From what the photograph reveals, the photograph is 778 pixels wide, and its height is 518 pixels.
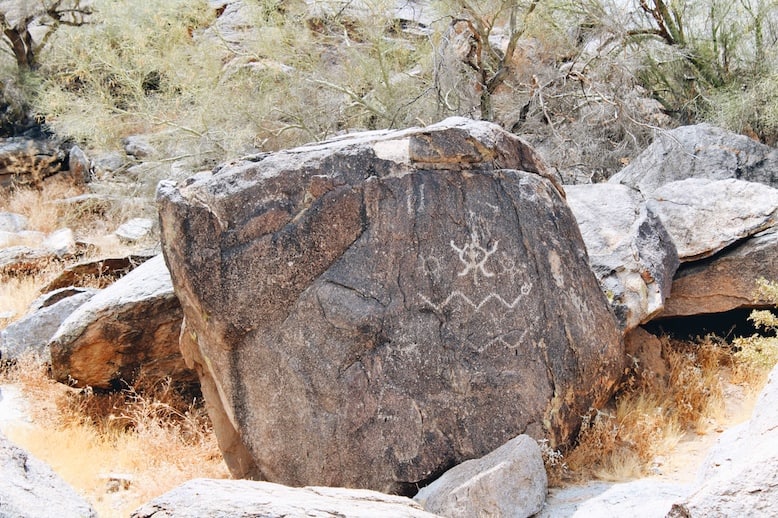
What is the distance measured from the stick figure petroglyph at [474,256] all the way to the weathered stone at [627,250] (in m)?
1.06

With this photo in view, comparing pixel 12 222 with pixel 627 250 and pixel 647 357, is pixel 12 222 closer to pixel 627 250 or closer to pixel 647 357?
pixel 627 250

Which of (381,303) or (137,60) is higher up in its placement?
(137,60)

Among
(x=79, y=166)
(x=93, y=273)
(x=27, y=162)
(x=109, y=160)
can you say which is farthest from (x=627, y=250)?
(x=27, y=162)

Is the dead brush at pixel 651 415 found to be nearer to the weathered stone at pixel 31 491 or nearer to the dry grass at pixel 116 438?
the dry grass at pixel 116 438

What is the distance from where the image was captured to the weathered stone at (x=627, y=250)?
457 centimetres

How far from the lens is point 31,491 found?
8.30ft

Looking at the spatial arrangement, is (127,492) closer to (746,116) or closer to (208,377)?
(208,377)

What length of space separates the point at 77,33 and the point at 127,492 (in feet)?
36.6

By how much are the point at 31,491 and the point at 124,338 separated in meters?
2.92

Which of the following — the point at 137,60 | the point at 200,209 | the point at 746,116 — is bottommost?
the point at 200,209

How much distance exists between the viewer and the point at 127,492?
421cm

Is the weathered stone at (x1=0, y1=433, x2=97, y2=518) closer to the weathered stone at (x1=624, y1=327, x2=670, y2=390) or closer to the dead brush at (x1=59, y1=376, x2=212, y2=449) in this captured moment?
the dead brush at (x1=59, y1=376, x2=212, y2=449)

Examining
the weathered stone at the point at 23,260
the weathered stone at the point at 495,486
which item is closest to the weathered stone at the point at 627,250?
the weathered stone at the point at 495,486

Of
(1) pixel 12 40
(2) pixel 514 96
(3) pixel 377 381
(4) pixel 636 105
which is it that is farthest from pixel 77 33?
(3) pixel 377 381
